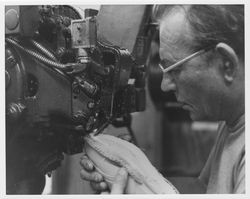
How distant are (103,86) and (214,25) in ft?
0.76

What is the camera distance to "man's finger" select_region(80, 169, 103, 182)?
72 cm

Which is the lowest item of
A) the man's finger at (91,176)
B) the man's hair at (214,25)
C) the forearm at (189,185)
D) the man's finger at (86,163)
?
the forearm at (189,185)

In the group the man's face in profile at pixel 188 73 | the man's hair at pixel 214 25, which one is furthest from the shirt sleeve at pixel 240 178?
the man's hair at pixel 214 25

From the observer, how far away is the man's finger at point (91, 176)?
0.72 metres

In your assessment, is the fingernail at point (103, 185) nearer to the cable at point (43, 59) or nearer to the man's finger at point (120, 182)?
the man's finger at point (120, 182)

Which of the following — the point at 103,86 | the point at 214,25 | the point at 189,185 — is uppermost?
the point at 214,25

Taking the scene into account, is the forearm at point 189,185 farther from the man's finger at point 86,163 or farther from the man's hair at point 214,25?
the man's hair at point 214,25

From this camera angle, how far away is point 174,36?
0.69 meters

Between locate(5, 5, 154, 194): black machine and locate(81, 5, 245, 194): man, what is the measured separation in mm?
80

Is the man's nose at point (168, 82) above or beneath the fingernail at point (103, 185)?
above

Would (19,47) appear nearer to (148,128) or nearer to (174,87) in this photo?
(174,87)

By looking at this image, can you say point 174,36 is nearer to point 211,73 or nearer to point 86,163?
point 211,73

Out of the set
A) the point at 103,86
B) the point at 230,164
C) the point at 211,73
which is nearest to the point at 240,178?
the point at 230,164

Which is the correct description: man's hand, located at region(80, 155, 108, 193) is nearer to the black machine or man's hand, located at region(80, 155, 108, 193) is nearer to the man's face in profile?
the black machine
